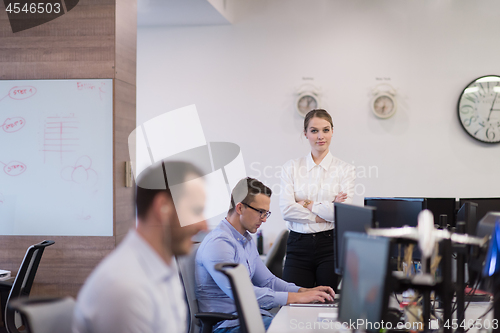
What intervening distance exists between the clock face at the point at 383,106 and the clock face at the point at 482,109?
64 cm

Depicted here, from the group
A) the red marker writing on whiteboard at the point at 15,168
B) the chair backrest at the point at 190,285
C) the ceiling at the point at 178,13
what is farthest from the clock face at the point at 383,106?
the red marker writing on whiteboard at the point at 15,168

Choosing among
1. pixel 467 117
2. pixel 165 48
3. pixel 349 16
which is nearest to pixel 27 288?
pixel 165 48

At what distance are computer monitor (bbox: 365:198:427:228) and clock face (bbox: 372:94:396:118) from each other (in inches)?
90.5

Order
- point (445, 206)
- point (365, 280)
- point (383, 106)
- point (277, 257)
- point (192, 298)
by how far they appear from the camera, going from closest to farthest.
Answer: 1. point (365, 280)
2. point (192, 298)
3. point (445, 206)
4. point (277, 257)
5. point (383, 106)

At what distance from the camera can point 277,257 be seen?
4.07 meters

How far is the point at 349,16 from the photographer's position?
4809 millimetres

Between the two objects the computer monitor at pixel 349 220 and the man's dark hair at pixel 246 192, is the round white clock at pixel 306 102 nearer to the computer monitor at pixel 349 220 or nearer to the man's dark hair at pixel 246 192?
the man's dark hair at pixel 246 192

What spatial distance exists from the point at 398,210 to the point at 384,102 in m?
2.43

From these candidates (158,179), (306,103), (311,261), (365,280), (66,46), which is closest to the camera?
(158,179)

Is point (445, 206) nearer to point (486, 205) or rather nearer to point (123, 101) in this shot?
point (486, 205)

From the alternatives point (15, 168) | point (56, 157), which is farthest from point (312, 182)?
point (15, 168)

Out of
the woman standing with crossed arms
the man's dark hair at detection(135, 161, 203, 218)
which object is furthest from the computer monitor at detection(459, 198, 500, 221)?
Result: the man's dark hair at detection(135, 161, 203, 218)

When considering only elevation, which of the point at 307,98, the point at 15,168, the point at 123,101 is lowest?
the point at 15,168

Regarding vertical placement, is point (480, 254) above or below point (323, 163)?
below
